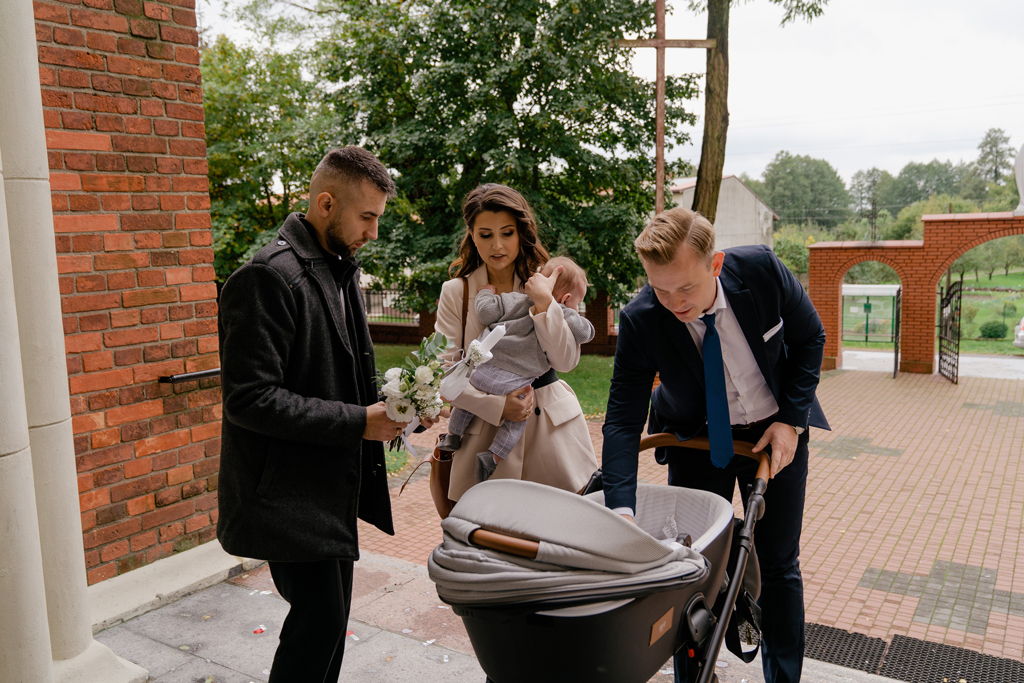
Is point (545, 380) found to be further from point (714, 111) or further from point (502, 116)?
point (714, 111)

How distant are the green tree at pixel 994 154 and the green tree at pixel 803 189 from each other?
1188 centimetres

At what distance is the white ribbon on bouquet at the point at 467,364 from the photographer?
287cm

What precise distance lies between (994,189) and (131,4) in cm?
5747

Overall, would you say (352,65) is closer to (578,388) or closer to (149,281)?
(578,388)

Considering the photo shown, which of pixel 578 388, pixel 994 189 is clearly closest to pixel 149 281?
pixel 578 388

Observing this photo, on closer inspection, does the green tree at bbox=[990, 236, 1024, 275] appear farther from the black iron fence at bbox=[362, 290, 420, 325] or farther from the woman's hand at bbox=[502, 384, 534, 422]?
the woman's hand at bbox=[502, 384, 534, 422]

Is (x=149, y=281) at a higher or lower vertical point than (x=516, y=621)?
higher

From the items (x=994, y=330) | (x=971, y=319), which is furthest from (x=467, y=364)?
(x=971, y=319)

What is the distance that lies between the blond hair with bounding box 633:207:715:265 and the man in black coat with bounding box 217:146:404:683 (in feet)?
2.73

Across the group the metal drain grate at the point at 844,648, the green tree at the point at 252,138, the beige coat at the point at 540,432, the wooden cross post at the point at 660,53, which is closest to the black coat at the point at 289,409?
the beige coat at the point at 540,432

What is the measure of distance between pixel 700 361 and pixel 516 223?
944 millimetres

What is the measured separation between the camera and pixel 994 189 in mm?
50625

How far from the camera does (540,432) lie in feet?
10.5

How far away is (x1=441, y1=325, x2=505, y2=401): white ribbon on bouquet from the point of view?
2.87 meters
